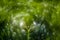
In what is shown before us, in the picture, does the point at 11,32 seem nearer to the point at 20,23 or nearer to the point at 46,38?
the point at 20,23

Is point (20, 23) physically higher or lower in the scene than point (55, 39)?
higher

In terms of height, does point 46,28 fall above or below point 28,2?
below

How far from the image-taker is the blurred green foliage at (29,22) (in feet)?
5.98

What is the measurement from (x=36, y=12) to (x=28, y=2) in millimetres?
120

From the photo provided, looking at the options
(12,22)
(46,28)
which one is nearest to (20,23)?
(12,22)

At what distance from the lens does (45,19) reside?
1.87 metres

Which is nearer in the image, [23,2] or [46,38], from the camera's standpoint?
[46,38]

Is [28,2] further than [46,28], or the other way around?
[28,2]

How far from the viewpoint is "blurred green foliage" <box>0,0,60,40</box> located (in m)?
1.82

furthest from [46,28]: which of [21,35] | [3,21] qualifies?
[3,21]

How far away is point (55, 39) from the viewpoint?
1851mm

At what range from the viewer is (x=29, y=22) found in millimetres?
1829

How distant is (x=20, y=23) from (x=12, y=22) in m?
0.05

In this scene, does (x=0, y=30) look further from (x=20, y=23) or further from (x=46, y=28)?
(x=46, y=28)
